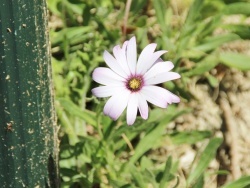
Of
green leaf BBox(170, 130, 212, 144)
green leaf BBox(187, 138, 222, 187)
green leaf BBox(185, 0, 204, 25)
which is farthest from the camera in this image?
green leaf BBox(185, 0, 204, 25)

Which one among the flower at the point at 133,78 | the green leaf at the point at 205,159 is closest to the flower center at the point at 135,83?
the flower at the point at 133,78

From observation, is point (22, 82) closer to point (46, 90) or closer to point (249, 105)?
point (46, 90)

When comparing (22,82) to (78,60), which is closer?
(22,82)

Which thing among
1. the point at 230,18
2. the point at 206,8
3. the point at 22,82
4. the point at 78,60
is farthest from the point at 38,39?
the point at 230,18

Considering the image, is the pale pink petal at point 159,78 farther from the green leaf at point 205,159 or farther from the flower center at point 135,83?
the green leaf at point 205,159

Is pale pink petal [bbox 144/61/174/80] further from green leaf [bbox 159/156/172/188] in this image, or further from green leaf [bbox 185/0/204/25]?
green leaf [bbox 185/0/204/25]

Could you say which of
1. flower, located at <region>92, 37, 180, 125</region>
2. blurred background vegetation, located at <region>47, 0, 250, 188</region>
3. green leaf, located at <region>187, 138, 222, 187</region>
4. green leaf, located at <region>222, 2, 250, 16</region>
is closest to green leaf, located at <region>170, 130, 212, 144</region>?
blurred background vegetation, located at <region>47, 0, 250, 188</region>

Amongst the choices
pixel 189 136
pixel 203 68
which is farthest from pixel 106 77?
pixel 203 68
